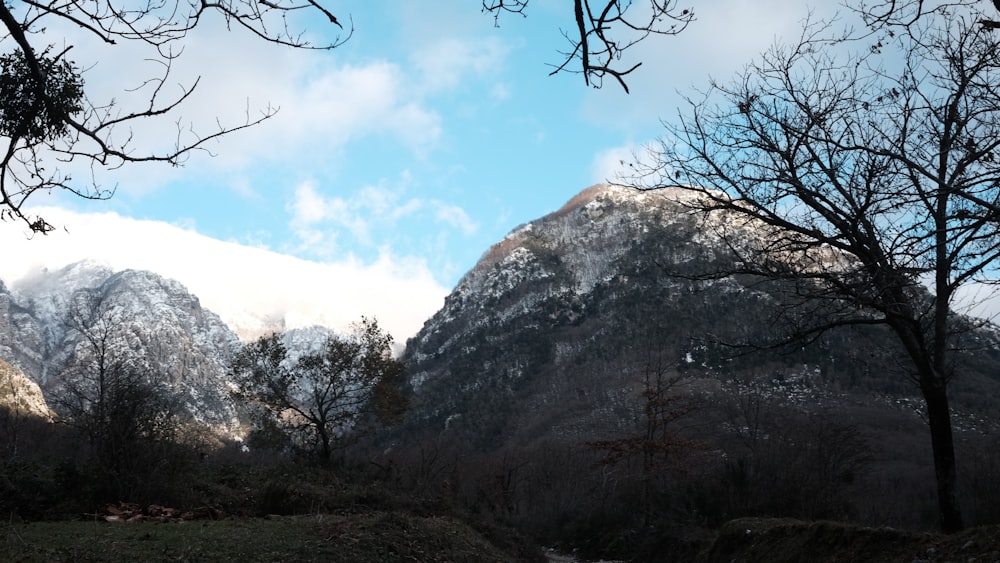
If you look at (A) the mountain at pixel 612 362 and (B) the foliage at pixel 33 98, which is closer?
(B) the foliage at pixel 33 98

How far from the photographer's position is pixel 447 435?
12788cm

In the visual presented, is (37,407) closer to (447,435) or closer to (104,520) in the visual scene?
(447,435)

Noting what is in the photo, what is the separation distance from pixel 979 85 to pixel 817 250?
4.23 metres

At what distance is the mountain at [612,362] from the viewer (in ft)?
328

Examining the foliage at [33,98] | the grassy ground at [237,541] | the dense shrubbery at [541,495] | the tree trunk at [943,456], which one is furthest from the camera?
the dense shrubbery at [541,495]

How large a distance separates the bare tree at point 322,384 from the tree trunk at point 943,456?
26198 mm

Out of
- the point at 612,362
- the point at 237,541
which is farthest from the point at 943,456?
the point at 612,362

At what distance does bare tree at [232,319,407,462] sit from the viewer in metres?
33.5

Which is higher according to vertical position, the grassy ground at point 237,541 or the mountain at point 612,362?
the mountain at point 612,362

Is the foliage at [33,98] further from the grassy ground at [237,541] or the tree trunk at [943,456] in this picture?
the tree trunk at [943,456]

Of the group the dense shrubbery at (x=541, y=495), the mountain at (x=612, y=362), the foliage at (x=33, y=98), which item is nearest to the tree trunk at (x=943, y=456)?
the dense shrubbery at (x=541, y=495)

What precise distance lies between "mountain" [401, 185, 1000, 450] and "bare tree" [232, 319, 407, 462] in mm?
31884

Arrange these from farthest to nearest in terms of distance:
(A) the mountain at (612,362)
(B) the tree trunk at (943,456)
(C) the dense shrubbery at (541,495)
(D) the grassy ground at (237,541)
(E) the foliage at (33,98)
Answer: (A) the mountain at (612,362) → (C) the dense shrubbery at (541,495) → (B) the tree trunk at (943,456) → (D) the grassy ground at (237,541) → (E) the foliage at (33,98)

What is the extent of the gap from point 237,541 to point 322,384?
82.8ft
